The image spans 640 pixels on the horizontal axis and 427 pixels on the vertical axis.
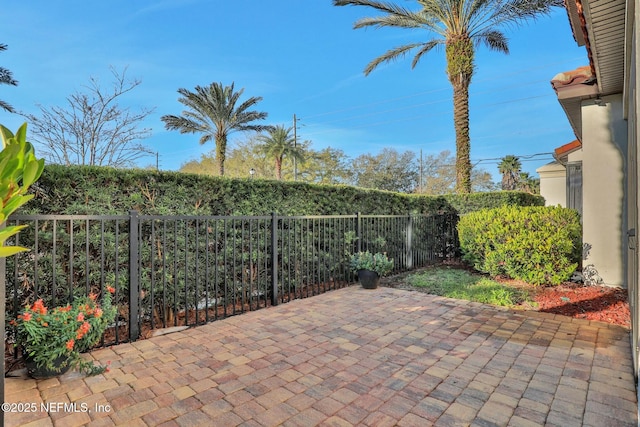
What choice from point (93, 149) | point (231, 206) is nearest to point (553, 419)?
point (231, 206)

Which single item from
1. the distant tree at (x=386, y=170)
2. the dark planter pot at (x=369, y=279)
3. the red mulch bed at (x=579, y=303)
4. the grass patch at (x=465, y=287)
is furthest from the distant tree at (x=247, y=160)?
the red mulch bed at (x=579, y=303)

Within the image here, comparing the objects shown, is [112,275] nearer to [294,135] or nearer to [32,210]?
[32,210]

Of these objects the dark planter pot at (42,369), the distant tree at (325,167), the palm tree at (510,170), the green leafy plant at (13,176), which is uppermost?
the distant tree at (325,167)

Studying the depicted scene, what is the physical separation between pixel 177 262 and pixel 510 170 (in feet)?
73.5

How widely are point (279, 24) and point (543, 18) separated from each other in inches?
406

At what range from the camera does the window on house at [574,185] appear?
8155 mm

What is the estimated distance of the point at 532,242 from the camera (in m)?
5.47

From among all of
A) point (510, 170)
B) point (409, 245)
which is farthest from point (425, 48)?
point (510, 170)

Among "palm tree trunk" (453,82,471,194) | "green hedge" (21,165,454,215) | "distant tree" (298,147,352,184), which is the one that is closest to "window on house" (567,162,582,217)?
"palm tree trunk" (453,82,471,194)

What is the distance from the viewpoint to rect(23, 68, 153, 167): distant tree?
226 inches

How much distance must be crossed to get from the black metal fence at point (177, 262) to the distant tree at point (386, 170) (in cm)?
2574

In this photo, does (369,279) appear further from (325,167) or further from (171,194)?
(325,167)

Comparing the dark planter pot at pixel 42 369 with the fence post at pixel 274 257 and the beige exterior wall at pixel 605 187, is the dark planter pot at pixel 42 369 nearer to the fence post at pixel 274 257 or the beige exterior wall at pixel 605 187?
the fence post at pixel 274 257

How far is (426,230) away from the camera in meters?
7.92
